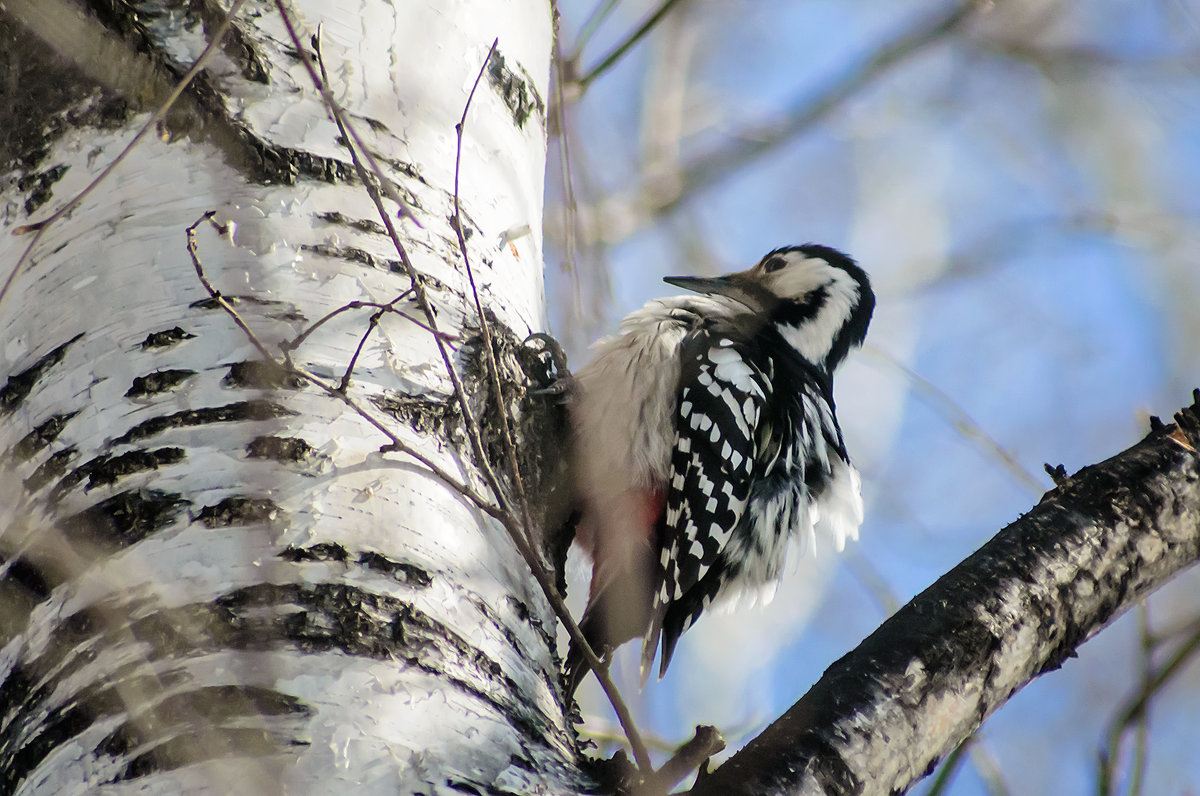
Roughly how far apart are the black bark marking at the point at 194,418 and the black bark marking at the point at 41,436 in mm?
99

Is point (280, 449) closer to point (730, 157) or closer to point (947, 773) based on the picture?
point (947, 773)

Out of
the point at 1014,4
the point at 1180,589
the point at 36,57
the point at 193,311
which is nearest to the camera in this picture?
the point at 193,311

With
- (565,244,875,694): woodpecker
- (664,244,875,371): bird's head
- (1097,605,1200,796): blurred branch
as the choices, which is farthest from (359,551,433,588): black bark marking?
(664,244,875,371): bird's head

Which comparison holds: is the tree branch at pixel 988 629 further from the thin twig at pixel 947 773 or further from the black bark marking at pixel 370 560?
the thin twig at pixel 947 773

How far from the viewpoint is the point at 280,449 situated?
133 cm

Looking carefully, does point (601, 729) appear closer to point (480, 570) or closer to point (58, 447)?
point (480, 570)

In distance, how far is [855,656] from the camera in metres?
1.50

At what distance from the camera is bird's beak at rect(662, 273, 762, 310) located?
11.2ft

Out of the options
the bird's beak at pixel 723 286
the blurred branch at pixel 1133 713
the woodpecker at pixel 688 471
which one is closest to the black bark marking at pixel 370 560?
the woodpecker at pixel 688 471

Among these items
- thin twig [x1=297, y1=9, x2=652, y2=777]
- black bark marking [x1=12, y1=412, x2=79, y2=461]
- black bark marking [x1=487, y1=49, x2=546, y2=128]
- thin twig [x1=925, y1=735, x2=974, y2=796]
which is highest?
black bark marking [x1=487, y1=49, x2=546, y2=128]

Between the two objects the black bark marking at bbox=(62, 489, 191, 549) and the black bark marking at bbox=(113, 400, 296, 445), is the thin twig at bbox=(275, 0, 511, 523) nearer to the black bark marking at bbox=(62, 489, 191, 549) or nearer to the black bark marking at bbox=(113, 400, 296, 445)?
the black bark marking at bbox=(113, 400, 296, 445)

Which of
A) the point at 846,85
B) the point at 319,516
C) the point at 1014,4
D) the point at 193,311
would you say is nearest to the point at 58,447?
the point at 193,311

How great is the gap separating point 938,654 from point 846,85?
274 centimetres

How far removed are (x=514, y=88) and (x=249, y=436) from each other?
1.04 m
